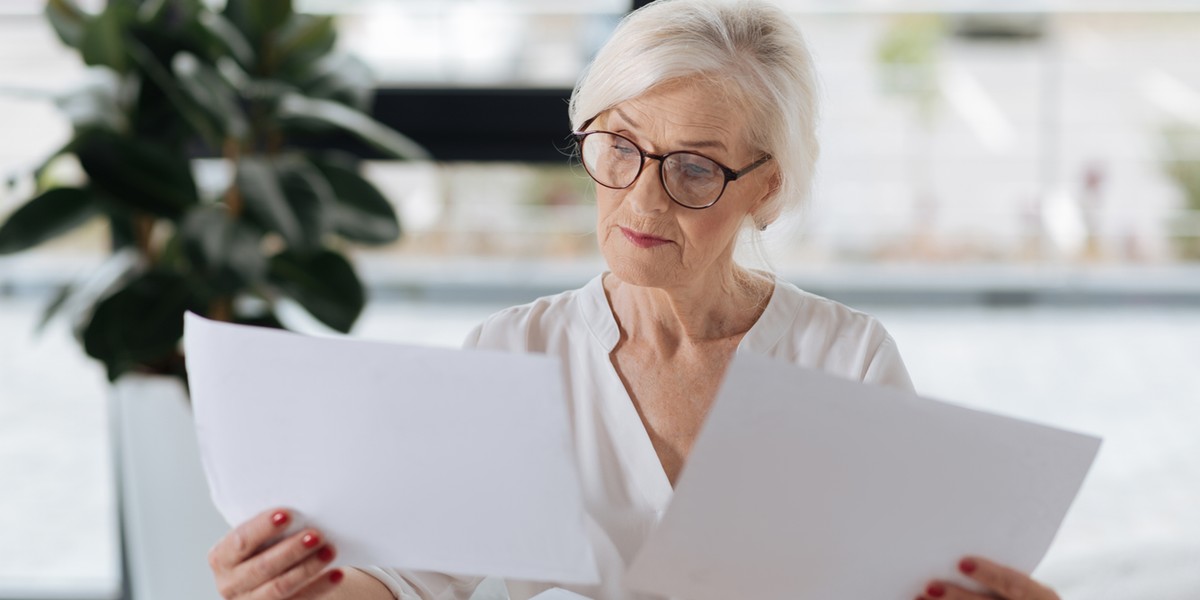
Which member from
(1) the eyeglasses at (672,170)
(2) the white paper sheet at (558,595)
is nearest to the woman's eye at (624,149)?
(1) the eyeglasses at (672,170)

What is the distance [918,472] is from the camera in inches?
42.3

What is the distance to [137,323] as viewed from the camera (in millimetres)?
2156

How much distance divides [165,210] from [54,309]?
1.01ft

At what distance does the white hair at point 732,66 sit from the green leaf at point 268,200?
0.91 metres

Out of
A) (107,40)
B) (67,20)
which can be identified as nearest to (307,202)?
(107,40)

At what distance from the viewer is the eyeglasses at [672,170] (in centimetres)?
129

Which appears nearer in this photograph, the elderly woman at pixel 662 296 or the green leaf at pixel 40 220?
the elderly woman at pixel 662 296

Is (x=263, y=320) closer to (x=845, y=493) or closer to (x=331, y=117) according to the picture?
(x=331, y=117)

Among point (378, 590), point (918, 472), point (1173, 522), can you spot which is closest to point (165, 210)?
point (378, 590)

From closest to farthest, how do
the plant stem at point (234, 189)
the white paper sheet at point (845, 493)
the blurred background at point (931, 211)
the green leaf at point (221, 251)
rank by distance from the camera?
1. the white paper sheet at point (845, 493)
2. the green leaf at point (221, 251)
3. the plant stem at point (234, 189)
4. the blurred background at point (931, 211)

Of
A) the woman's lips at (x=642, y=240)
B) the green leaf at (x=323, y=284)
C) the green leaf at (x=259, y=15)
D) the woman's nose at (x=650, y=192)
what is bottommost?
the green leaf at (x=323, y=284)

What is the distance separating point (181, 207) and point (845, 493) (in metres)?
1.51

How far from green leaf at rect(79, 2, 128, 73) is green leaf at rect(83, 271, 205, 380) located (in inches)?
15.2

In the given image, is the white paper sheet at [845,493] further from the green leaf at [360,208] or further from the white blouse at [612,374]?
the green leaf at [360,208]
